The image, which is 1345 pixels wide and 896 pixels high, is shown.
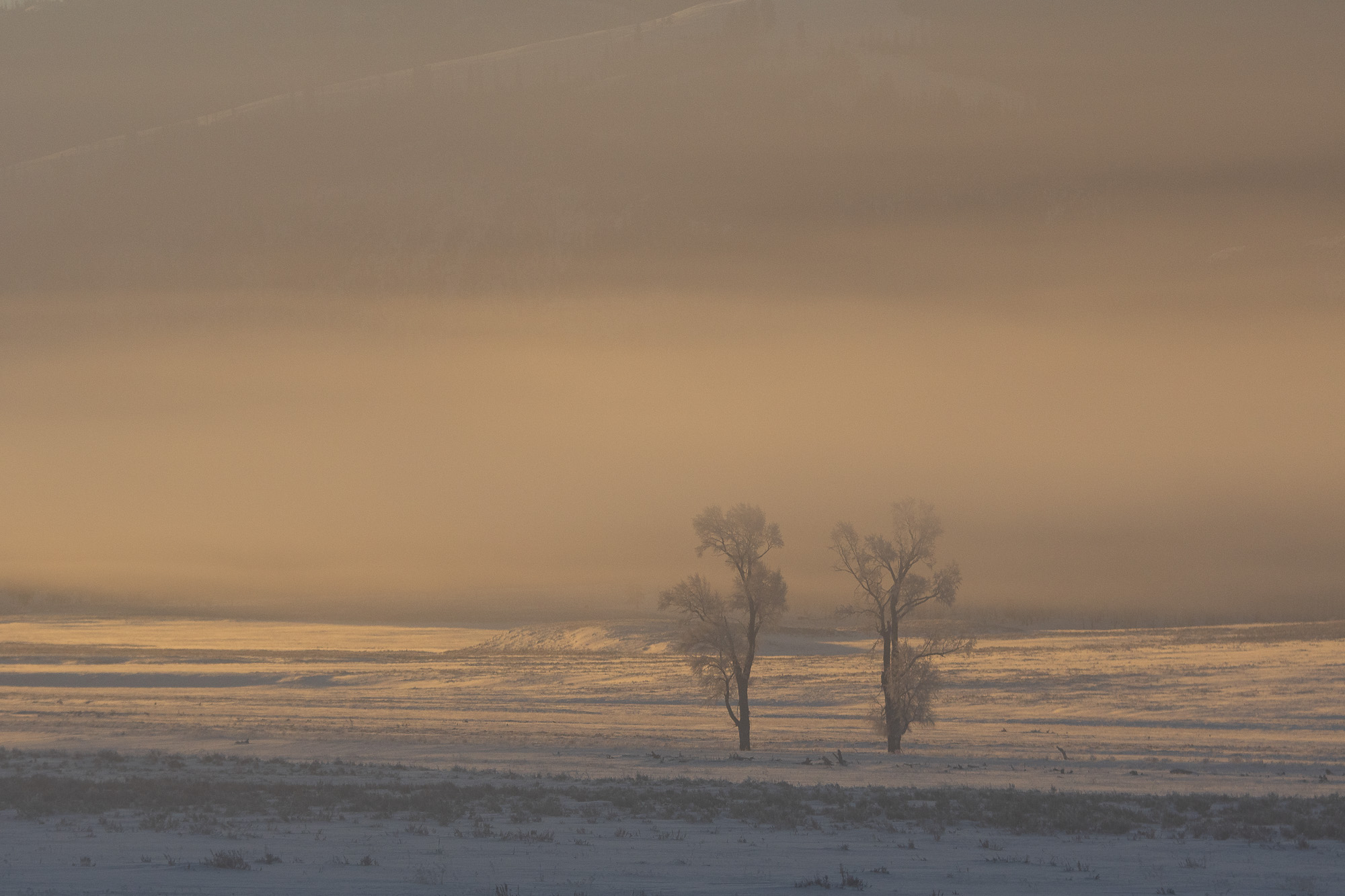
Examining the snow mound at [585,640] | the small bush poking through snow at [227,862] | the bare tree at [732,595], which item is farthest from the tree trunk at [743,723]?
the snow mound at [585,640]

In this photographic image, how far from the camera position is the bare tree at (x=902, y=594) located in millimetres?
42531

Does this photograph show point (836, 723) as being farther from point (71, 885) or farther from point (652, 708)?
point (71, 885)

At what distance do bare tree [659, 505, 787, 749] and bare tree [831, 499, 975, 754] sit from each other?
2.60 m

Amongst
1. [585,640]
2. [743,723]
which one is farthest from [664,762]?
[585,640]

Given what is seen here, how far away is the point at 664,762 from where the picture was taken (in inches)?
1539

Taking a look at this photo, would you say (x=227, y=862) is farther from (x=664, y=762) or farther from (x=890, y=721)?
(x=890, y=721)

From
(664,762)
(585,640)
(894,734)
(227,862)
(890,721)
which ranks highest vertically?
(585,640)

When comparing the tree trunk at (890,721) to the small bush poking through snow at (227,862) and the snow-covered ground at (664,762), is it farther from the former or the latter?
the small bush poking through snow at (227,862)

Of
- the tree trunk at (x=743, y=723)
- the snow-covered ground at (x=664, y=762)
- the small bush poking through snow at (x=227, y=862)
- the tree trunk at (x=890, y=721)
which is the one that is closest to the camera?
the small bush poking through snow at (x=227, y=862)

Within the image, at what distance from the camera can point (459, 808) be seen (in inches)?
1026

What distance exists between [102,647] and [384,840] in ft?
432

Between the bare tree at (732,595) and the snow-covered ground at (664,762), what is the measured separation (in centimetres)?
304

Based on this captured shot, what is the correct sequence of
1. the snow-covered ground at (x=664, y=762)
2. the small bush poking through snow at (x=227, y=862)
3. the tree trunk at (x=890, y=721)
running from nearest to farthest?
the small bush poking through snow at (x=227, y=862) → the snow-covered ground at (x=664, y=762) → the tree trunk at (x=890, y=721)

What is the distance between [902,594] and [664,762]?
35.0 ft
